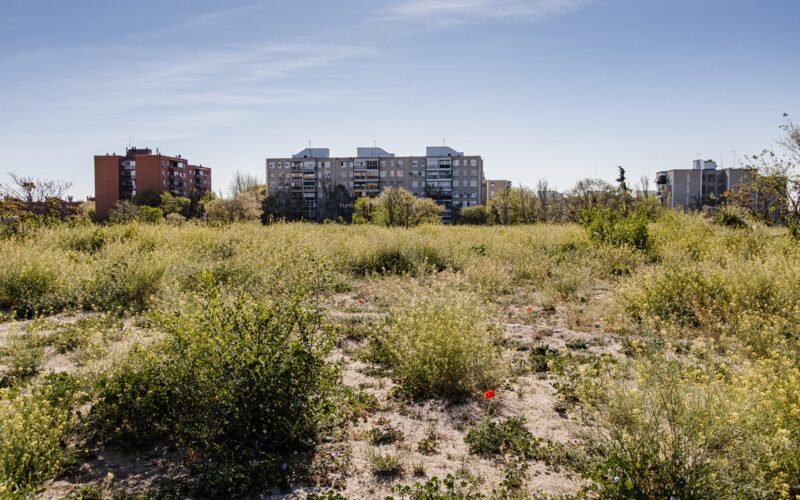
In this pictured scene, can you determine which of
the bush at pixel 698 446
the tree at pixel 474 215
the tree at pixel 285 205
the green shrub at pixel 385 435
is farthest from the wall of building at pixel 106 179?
the bush at pixel 698 446

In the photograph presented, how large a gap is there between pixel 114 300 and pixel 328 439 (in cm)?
635

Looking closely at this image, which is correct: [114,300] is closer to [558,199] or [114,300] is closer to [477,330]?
[477,330]

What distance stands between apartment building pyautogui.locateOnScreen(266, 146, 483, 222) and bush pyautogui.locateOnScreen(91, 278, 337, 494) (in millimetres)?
94082

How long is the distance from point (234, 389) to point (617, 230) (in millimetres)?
13655

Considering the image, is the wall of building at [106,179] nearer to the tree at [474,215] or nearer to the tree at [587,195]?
the tree at [474,215]

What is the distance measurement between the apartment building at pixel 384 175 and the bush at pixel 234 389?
309 feet

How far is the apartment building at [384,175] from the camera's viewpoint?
3912 inches

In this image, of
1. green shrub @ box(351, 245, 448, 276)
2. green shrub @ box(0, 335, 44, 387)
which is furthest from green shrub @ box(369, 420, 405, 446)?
green shrub @ box(351, 245, 448, 276)

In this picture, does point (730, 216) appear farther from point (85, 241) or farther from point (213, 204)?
point (213, 204)

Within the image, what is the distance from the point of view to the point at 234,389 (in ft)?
13.7

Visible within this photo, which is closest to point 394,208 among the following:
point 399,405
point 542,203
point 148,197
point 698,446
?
point 542,203

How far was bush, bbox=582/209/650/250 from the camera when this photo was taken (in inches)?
592

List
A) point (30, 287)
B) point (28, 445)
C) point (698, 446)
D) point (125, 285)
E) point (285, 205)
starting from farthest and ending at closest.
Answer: point (285, 205), point (30, 287), point (125, 285), point (28, 445), point (698, 446)

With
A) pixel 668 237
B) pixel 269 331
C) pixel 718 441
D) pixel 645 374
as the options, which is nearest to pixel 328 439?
pixel 269 331
